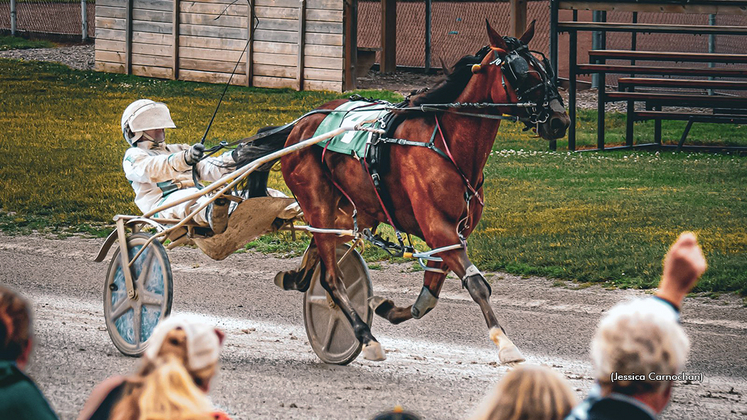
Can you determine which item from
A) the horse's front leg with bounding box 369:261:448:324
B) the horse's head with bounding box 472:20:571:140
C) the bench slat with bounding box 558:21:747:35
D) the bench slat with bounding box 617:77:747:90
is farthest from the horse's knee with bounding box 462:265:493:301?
the bench slat with bounding box 617:77:747:90

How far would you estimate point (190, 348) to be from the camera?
2516 mm

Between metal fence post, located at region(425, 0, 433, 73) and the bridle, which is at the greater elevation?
metal fence post, located at region(425, 0, 433, 73)

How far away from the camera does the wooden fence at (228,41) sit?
18703mm

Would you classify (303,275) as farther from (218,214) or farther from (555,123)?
(555,123)

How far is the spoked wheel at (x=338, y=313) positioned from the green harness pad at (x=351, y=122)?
677 millimetres

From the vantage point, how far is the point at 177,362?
2459 mm

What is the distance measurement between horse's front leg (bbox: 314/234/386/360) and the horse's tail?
688 mm

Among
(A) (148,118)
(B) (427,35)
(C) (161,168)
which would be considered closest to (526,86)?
(C) (161,168)

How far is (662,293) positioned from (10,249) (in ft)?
26.7

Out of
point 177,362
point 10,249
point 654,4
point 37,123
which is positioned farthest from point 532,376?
point 37,123

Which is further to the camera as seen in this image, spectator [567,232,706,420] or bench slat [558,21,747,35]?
bench slat [558,21,747,35]

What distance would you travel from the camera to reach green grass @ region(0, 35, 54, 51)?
80.5ft

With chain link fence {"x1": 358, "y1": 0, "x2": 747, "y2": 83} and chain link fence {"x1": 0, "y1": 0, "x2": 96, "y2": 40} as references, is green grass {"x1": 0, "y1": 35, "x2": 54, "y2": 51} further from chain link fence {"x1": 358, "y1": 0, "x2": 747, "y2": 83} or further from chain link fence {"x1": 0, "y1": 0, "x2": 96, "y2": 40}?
chain link fence {"x1": 358, "y1": 0, "x2": 747, "y2": 83}

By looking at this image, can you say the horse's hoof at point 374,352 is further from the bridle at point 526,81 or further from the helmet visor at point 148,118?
the helmet visor at point 148,118
